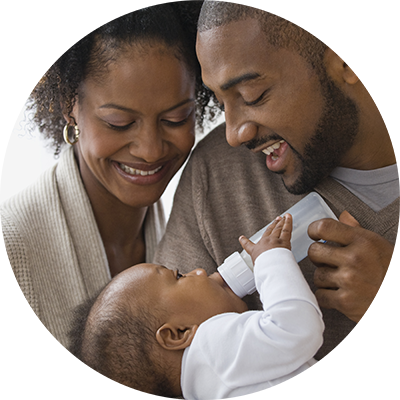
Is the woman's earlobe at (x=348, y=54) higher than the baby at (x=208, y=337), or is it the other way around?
the woman's earlobe at (x=348, y=54)

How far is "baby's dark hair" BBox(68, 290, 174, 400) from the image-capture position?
1284 mm

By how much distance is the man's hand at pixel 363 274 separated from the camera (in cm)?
121

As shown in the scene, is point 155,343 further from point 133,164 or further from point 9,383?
point 133,164

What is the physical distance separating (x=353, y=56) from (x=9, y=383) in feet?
4.70

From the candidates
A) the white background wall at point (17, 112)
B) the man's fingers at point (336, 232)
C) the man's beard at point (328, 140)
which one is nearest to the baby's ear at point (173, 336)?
the man's fingers at point (336, 232)

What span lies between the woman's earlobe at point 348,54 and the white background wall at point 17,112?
4.20 ft

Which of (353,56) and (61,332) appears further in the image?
(61,332)

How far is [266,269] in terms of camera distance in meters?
1.22

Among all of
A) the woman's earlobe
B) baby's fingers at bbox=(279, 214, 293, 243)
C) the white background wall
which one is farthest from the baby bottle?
the white background wall

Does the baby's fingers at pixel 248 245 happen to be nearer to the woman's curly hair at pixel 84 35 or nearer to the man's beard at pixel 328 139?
the man's beard at pixel 328 139

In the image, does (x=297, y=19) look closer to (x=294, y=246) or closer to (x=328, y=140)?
(x=328, y=140)

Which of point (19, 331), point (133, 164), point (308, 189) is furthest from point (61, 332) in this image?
point (308, 189)

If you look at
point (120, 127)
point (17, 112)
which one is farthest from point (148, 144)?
point (17, 112)

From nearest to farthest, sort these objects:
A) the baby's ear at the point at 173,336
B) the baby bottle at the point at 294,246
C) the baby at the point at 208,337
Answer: the baby at the point at 208,337, the baby's ear at the point at 173,336, the baby bottle at the point at 294,246
